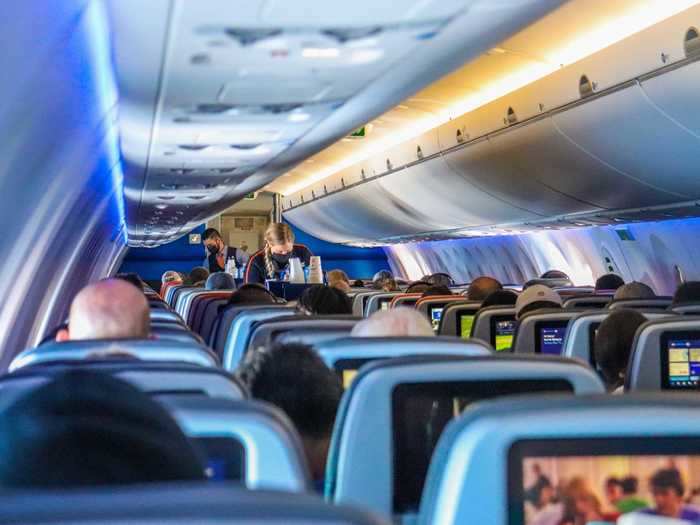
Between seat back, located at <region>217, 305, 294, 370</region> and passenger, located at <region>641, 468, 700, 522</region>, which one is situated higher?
seat back, located at <region>217, 305, 294, 370</region>

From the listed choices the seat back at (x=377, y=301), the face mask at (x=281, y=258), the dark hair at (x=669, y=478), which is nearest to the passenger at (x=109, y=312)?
the dark hair at (x=669, y=478)

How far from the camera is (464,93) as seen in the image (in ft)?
55.3

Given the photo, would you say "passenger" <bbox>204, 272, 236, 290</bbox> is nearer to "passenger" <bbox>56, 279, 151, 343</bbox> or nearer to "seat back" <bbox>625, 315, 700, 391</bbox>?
"seat back" <bbox>625, 315, 700, 391</bbox>

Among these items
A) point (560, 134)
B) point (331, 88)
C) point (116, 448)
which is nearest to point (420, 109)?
point (560, 134)

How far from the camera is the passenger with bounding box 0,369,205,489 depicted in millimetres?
1528

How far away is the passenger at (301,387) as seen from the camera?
374 cm

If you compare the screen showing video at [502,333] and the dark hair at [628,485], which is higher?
the screen showing video at [502,333]

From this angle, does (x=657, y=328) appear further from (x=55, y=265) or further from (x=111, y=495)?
(x=55, y=265)

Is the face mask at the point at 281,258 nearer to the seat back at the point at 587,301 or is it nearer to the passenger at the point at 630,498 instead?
the seat back at the point at 587,301

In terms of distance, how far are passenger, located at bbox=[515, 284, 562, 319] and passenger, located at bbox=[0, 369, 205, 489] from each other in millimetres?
7131

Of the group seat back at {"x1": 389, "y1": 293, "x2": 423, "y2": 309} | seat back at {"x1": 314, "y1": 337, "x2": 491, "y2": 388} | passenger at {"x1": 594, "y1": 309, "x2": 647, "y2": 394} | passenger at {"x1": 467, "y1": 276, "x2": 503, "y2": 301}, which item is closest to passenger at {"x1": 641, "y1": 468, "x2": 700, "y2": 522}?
seat back at {"x1": 314, "y1": 337, "x2": 491, "y2": 388}

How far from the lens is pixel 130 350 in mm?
4289

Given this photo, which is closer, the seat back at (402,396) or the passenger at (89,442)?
the passenger at (89,442)

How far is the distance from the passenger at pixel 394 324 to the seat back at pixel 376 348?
0.79 metres
